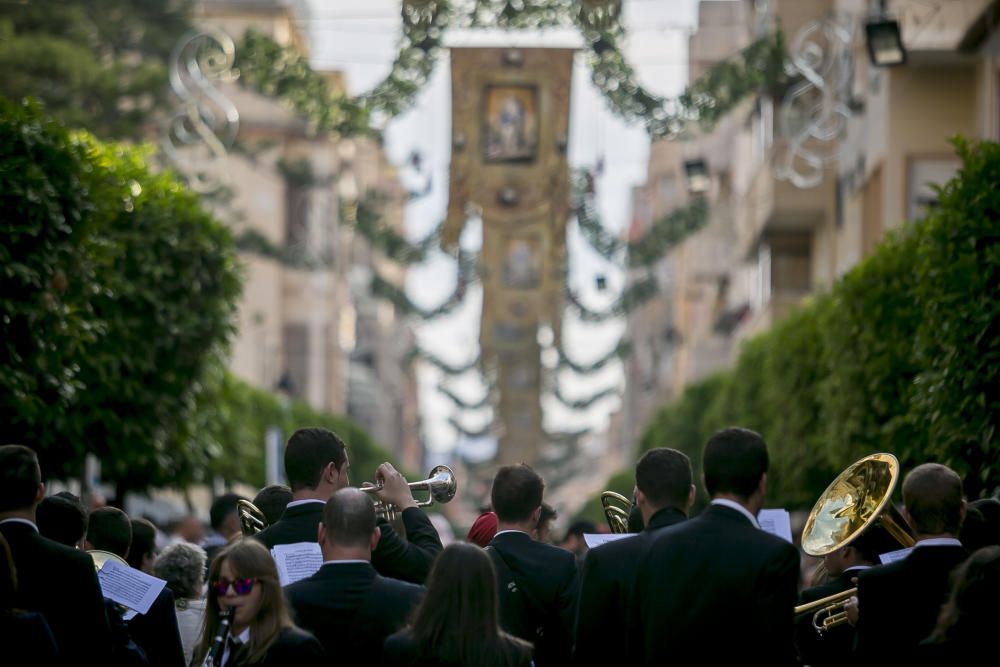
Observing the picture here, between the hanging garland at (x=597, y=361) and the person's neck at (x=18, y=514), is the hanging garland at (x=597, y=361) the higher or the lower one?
the lower one

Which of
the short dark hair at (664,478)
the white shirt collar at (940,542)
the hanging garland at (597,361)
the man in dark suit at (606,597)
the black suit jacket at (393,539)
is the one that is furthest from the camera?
the hanging garland at (597,361)

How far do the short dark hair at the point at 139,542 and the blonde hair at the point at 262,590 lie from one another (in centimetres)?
399

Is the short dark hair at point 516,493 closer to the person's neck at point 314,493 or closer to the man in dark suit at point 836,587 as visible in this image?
the person's neck at point 314,493

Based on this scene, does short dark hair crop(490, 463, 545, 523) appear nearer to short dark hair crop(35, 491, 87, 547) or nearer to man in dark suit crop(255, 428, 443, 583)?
man in dark suit crop(255, 428, 443, 583)

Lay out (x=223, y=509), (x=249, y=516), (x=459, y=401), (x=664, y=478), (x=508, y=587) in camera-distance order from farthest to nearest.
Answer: (x=459, y=401), (x=223, y=509), (x=249, y=516), (x=508, y=587), (x=664, y=478)

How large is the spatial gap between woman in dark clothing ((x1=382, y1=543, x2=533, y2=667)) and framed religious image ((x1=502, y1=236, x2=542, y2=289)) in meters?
29.3

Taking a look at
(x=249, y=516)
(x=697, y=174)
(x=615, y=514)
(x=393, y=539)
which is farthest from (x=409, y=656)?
(x=697, y=174)

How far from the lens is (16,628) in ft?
28.0

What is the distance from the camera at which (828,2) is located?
4291cm

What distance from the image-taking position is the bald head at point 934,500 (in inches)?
370

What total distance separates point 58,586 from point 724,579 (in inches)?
123

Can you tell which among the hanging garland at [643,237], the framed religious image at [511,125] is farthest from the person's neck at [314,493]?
the hanging garland at [643,237]

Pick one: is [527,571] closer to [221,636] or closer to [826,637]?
[826,637]

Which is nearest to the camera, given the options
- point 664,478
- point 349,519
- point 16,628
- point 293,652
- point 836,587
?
point 293,652
